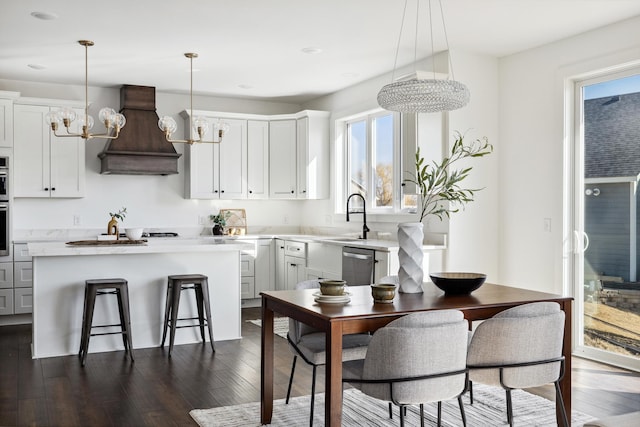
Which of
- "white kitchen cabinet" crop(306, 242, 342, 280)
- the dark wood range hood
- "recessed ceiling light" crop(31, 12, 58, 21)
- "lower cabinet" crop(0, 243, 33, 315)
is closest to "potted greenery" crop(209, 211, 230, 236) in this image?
the dark wood range hood

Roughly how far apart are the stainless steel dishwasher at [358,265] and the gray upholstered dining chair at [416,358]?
9.27ft

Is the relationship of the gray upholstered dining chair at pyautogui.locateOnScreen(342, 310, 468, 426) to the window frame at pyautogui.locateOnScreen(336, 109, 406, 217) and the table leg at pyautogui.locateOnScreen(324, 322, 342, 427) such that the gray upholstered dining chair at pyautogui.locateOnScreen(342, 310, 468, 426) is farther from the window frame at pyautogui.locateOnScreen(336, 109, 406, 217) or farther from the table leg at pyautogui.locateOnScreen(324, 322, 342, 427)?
the window frame at pyautogui.locateOnScreen(336, 109, 406, 217)

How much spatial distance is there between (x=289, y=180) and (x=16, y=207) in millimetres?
3124

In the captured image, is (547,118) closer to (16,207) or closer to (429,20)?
(429,20)

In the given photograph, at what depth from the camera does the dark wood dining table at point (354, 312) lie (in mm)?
2568

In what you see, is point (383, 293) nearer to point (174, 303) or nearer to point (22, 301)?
point (174, 303)

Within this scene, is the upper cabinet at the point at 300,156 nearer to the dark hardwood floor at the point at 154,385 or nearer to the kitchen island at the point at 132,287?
the kitchen island at the point at 132,287

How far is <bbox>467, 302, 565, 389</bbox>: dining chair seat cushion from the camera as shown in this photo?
2.74 m

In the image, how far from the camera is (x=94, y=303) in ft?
15.5

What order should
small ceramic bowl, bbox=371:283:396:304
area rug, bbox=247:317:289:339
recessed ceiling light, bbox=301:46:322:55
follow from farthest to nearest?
1. area rug, bbox=247:317:289:339
2. recessed ceiling light, bbox=301:46:322:55
3. small ceramic bowl, bbox=371:283:396:304

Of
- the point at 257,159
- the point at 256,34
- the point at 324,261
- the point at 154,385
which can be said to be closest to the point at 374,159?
the point at 324,261

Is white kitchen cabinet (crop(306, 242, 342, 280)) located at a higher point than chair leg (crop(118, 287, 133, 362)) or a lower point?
higher

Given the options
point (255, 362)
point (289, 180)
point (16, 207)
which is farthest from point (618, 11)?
point (16, 207)

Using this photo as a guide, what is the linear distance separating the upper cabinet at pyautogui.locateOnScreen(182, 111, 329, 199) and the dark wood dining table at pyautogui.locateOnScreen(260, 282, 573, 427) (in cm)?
408
